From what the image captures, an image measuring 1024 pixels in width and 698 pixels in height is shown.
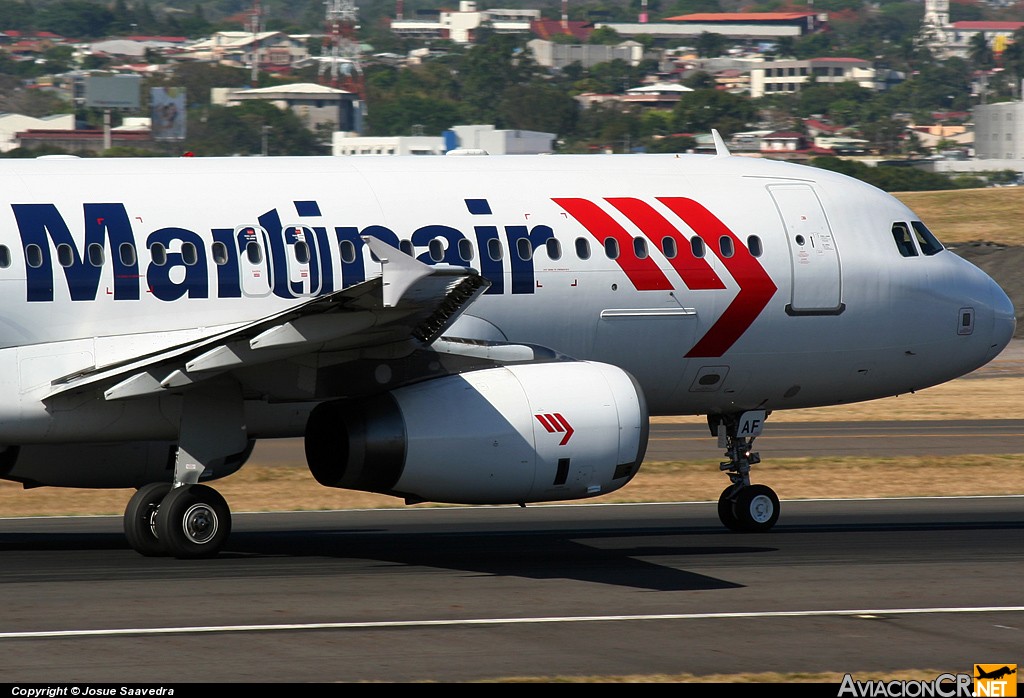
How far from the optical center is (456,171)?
21328 mm

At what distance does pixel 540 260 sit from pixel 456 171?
1.61 metres

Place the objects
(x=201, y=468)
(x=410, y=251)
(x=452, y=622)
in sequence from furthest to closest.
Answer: (x=410, y=251), (x=201, y=468), (x=452, y=622)

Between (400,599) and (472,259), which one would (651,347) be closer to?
(472,259)

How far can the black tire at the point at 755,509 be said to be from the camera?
22.7 m

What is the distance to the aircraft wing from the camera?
1588cm

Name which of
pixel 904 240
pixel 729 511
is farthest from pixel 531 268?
pixel 904 240

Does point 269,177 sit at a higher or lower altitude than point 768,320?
higher

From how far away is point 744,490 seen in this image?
22.8 metres

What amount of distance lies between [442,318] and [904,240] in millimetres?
8204

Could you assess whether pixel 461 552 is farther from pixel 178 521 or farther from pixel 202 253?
pixel 202 253

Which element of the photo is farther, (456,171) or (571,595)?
(456,171)

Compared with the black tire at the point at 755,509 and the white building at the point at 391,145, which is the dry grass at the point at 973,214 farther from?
the black tire at the point at 755,509

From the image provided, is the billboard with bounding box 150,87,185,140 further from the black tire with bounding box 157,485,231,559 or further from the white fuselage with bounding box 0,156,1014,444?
the black tire with bounding box 157,485,231,559

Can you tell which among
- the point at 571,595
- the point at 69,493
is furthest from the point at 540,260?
the point at 69,493
